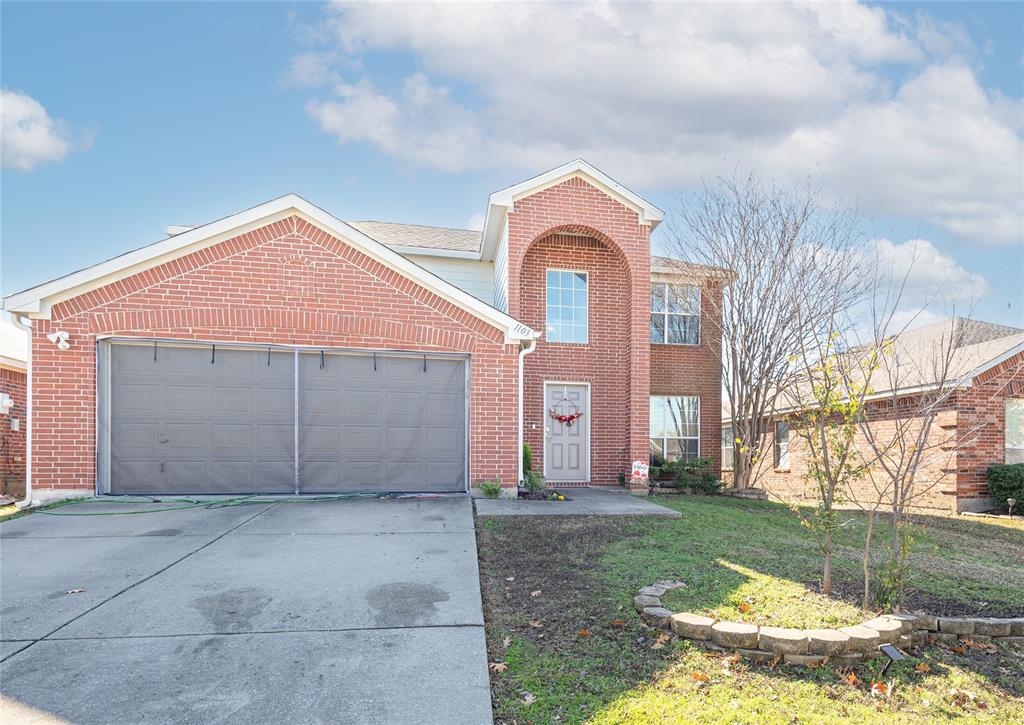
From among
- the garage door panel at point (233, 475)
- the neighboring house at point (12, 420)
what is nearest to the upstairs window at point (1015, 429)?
the garage door panel at point (233, 475)

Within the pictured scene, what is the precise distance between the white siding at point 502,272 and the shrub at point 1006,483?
10600mm

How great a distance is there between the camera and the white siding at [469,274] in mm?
14312

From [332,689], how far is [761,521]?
785cm

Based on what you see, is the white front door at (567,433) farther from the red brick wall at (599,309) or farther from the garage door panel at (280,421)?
the garage door panel at (280,421)

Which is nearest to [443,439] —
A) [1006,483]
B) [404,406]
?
[404,406]

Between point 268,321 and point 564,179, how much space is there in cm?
670

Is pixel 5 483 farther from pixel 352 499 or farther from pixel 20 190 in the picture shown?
pixel 352 499

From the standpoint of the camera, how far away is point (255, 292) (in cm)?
945

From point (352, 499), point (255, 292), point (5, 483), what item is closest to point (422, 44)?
point (255, 292)

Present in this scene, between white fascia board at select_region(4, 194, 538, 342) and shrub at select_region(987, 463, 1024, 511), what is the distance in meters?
10.1

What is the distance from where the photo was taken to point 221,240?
9.34 metres

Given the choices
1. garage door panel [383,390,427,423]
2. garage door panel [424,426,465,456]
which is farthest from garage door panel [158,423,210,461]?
garage door panel [424,426,465,456]

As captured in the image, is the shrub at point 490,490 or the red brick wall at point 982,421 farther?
the red brick wall at point 982,421

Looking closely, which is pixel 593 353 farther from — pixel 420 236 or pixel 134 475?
pixel 134 475
